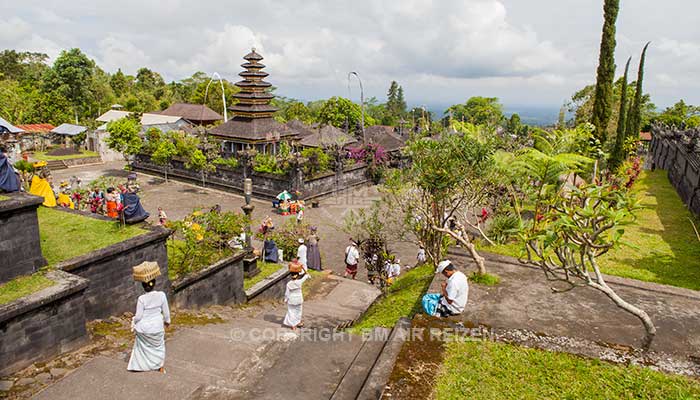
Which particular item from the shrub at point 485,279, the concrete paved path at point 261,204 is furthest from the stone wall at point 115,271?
the concrete paved path at point 261,204

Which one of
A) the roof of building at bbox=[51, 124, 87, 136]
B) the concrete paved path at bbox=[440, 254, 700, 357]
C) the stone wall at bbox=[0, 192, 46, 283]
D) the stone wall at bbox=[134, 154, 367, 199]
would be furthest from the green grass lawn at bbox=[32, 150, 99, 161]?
the concrete paved path at bbox=[440, 254, 700, 357]

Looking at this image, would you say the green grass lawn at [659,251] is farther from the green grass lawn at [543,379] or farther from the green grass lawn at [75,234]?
the green grass lawn at [75,234]

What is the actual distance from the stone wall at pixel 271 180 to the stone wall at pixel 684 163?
15.8 metres

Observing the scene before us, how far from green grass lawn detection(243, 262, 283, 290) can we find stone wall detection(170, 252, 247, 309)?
2.18 ft

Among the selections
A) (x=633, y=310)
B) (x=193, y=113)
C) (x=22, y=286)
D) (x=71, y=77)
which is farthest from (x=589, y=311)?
(x=71, y=77)

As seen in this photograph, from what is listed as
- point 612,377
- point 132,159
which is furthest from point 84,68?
point 612,377

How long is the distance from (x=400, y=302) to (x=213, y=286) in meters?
3.95

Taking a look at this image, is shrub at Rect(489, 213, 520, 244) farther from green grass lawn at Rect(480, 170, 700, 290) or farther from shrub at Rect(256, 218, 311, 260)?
shrub at Rect(256, 218, 311, 260)

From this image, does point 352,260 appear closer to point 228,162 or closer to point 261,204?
point 261,204

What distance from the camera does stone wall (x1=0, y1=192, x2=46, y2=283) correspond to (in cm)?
597

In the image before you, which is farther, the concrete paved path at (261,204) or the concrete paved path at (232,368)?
the concrete paved path at (261,204)

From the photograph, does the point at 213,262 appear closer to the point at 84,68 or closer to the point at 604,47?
the point at 604,47

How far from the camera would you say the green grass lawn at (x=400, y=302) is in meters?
7.84

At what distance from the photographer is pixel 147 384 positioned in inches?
198
